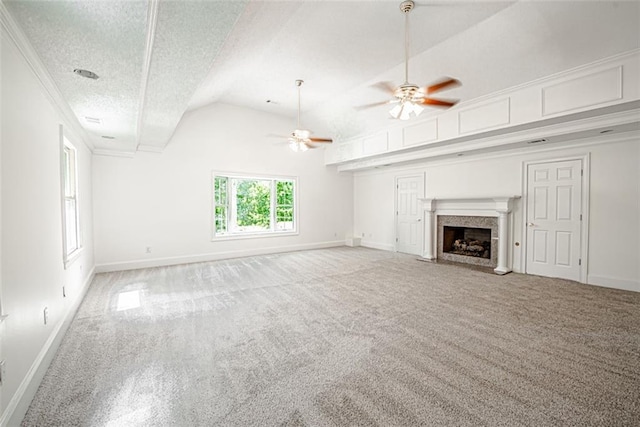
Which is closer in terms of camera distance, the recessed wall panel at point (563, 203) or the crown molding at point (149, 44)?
the crown molding at point (149, 44)

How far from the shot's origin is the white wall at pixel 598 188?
4105mm

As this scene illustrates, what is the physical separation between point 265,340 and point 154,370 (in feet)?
2.98

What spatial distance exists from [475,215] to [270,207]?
4809 mm

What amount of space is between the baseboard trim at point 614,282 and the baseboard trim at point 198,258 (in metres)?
5.61

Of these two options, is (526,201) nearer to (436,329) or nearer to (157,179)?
(436,329)

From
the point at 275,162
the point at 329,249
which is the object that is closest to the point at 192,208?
the point at 275,162

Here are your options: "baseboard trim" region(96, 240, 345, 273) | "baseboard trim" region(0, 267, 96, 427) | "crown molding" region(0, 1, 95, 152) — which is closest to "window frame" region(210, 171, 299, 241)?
"baseboard trim" region(96, 240, 345, 273)

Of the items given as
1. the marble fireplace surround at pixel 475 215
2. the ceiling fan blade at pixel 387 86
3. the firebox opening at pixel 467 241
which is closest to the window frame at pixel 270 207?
the marble fireplace surround at pixel 475 215

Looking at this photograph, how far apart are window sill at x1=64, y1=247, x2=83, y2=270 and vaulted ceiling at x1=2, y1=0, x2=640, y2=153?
169cm

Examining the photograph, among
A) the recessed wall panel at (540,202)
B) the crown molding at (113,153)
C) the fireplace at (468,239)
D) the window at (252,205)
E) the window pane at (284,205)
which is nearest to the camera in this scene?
the recessed wall panel at (540,202)

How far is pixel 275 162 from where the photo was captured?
7309 millimetres

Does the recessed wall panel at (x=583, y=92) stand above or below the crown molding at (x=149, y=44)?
above

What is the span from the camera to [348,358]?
2.33 meters

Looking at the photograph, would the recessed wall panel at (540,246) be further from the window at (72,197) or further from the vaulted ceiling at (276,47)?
the window at (72,197)
